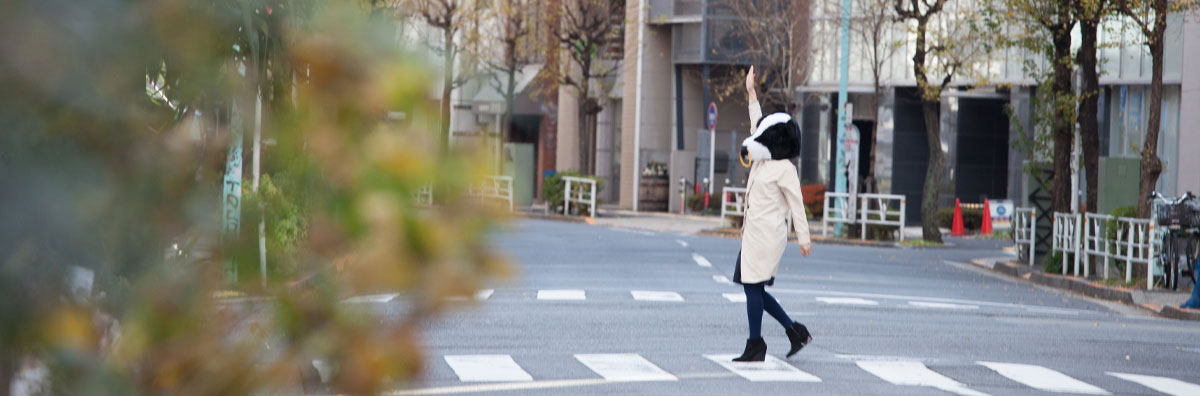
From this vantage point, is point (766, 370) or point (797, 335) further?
point (797, 335)

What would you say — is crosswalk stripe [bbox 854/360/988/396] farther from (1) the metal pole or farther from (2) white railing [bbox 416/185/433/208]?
(1) the metal pole

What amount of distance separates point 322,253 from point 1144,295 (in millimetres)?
17051

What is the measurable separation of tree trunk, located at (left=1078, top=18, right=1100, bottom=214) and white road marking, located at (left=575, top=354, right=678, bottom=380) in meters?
13.7

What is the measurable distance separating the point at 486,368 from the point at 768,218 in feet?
6.72

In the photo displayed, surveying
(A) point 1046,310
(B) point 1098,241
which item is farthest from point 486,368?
(B) point 1098,241

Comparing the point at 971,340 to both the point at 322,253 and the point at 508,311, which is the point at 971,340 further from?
the point at 322,253

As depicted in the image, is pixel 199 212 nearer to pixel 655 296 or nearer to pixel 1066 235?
pixel 655 296

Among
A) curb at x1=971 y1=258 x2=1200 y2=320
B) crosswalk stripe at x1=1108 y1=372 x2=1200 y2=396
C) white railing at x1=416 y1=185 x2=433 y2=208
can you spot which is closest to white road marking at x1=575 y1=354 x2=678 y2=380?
crosswalk stripe at x1=1108 y1=372 x2=1200 y2=396

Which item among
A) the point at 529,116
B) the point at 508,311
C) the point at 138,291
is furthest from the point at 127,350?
the point at 529,116

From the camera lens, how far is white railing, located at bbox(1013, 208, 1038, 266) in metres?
23.2

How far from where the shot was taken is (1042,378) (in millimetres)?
9172

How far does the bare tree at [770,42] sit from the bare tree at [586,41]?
335cm

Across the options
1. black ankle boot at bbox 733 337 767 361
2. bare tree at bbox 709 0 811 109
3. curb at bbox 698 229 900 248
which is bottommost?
curb at bbox 698 229 900 248

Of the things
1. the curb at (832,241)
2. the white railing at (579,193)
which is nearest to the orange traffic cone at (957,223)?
the curb at (832,241)
